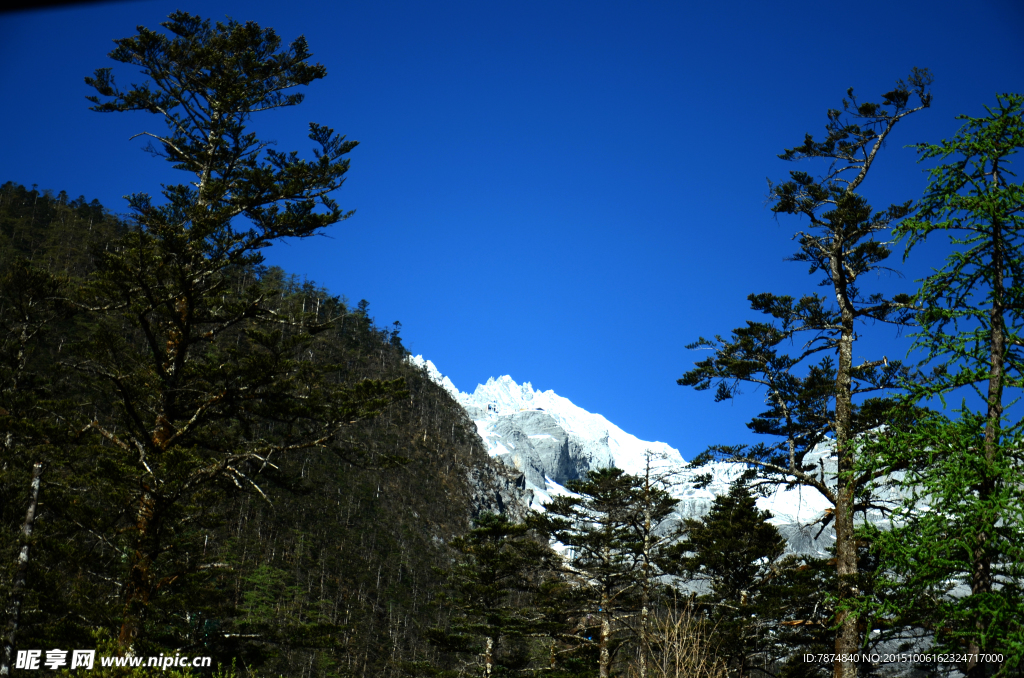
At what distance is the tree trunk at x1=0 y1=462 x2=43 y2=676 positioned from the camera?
14420mm

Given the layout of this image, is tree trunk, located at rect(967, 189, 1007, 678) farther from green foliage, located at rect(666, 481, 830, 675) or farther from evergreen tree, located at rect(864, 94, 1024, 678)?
green foliage, located at rect(666, 481, 830, 675)

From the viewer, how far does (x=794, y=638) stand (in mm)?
23062

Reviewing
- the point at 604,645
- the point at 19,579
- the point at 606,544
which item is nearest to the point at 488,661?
the point at 604,645

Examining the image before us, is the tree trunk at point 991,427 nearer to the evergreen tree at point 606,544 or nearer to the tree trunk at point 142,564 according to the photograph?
the tree trunk at point 142,564

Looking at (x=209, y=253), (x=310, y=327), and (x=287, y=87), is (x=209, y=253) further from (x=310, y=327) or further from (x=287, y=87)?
(x=287, y=87)

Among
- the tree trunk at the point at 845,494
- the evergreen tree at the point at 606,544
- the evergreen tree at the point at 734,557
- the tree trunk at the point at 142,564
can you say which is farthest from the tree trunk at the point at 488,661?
the tree trunk at the point at 142,564

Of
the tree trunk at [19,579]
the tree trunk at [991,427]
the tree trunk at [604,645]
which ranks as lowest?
the tree trunk at [604,645]

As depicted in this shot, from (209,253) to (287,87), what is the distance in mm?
3970

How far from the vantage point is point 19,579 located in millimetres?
14555

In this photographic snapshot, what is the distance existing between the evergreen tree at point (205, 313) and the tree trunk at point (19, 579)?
130 inches

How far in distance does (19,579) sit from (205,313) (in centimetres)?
839

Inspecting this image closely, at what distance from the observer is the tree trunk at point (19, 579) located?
568 inches

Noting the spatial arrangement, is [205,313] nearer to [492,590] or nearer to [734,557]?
[492,590]

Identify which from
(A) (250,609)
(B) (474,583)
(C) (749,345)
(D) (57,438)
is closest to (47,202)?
(A) (250,609)
